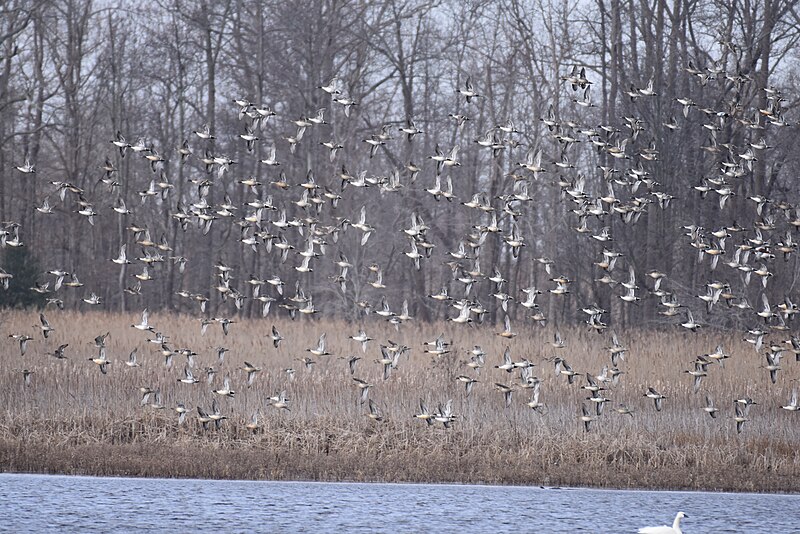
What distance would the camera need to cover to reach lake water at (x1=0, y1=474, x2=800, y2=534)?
13.3 metres

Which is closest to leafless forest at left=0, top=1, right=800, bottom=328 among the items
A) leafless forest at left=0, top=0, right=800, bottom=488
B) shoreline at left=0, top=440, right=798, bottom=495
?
leafless forest at left=0, top=0, right=800, bottom=488

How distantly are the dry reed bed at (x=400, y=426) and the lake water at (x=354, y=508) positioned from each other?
1.84 feet

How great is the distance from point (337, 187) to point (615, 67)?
8616 millimetres

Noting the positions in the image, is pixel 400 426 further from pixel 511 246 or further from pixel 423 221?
pixel 423 221

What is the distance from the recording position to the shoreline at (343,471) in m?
15.8

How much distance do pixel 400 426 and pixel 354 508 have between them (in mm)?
3415

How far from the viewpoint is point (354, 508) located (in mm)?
14367

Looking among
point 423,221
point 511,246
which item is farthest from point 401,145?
point 511,246

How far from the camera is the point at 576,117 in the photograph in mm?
33531

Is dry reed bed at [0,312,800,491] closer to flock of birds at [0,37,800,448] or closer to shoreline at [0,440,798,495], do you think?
shoreline at [0,440,798,495]

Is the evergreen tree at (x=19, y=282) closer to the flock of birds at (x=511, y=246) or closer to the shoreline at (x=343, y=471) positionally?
the flock of birds at (x=511, y=246)

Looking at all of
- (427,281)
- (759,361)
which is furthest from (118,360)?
(427,281)

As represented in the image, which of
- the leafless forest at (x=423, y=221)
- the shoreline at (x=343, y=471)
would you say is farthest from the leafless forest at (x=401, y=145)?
the shoreline at (x=343, y=471)

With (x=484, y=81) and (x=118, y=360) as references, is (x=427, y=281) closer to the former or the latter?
(x=484, y=81)
